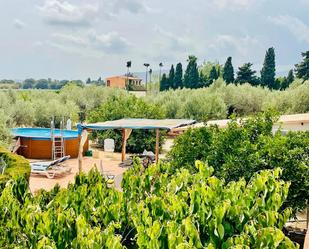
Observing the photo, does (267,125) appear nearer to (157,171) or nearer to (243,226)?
(157,171)

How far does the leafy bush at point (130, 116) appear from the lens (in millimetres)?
31109

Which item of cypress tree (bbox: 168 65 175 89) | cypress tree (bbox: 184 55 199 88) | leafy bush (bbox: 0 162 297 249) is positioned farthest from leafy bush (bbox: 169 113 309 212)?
cypress tree (bbox: 168 65 175 89)

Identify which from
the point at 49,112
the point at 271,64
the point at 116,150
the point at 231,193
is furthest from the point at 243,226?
the point at 271,64

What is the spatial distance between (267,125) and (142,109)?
2025 centimetres

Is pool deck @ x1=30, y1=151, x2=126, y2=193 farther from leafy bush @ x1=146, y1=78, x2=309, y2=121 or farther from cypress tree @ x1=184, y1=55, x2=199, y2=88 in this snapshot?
cypress tree @ x1=184, y1=55, x2=199, y2=88

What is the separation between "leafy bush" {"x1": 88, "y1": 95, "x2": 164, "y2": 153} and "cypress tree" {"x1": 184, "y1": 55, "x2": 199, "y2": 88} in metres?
40.3

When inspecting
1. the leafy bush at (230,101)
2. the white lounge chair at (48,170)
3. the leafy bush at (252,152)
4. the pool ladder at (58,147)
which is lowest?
the white lounge chair at (48,170)

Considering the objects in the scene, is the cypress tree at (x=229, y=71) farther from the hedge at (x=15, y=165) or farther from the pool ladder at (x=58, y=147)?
the hedge at (x=15, y=165)

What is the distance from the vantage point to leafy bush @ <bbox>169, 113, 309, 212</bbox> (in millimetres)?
11375

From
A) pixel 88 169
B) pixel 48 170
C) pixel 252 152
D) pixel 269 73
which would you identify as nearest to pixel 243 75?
pixel 269 73

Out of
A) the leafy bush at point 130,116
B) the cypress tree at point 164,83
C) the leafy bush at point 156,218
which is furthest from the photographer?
the cypress tree at point 164,83

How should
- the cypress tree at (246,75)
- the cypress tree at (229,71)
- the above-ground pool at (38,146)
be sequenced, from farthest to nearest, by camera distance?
the cypress tree at (229,71), the cypress tree at (246,75), the above-ground pool at (38,146)

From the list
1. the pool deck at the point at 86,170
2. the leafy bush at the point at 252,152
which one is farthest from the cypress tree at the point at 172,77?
the leafy bush at the point at 252,152

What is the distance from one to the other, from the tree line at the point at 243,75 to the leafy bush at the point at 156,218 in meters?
55.8
